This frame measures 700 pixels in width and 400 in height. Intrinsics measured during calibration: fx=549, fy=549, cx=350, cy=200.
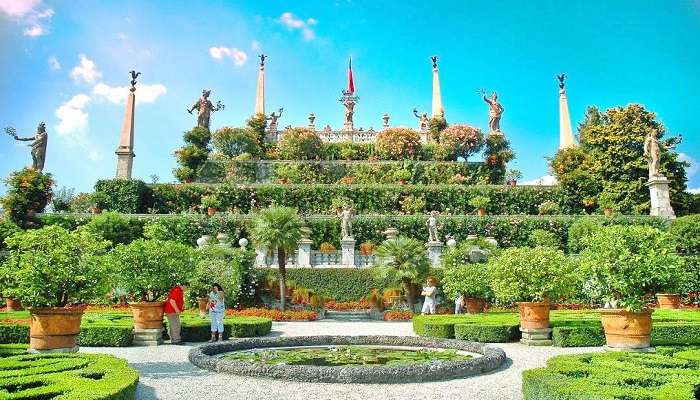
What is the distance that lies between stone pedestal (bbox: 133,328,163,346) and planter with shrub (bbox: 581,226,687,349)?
938 centimetres

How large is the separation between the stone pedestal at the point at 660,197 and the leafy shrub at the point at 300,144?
77.0 ft

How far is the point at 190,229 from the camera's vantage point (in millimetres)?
29078

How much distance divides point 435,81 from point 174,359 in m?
49.4

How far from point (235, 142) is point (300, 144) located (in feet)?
17.4

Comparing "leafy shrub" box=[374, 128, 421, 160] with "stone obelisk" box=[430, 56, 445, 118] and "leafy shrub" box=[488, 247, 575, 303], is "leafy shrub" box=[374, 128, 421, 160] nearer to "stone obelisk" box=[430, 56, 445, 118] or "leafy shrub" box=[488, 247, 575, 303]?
"stone obelisk" box=[430, 56, 445, 118]

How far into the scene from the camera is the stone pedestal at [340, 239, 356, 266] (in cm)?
2536

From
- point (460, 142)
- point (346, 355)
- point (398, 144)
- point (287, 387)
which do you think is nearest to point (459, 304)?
point (346, 355)

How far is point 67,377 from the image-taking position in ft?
21.6

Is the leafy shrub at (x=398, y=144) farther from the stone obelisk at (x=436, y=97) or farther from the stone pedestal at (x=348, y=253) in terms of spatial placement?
the stone pedestal at (x=348, y=253)

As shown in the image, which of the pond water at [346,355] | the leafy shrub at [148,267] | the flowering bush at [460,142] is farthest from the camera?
the flowering bush at [460,142]

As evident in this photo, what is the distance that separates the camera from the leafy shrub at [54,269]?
8875 mm

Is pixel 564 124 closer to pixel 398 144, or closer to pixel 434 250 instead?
pixel 398 144

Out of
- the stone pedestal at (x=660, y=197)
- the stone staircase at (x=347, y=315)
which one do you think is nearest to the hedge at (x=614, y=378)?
the stone staircase at (x=347, y=315)

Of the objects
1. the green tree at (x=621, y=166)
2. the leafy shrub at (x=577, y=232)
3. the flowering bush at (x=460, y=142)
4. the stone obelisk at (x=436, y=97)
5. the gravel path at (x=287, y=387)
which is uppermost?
the stone obelisk at (x=436, y=97)
